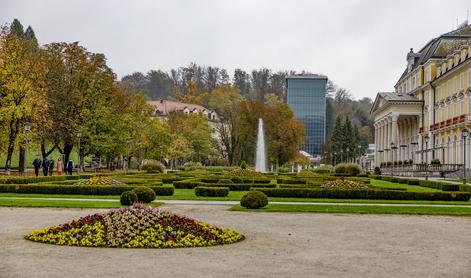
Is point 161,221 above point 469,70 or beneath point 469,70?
beneath

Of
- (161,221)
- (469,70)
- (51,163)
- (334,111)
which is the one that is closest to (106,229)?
(161,221)

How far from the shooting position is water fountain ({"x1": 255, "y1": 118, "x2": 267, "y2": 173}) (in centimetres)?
7238

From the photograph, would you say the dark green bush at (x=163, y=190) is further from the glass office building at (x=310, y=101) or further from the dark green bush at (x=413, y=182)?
the glass office building at (x=310, y=101)

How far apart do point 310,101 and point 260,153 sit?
6650cm

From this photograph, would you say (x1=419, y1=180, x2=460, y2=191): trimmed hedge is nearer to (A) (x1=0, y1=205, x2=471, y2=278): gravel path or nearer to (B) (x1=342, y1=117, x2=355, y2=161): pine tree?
(A) (x1=0, y1=205, x2=471, y2=278): gravel path

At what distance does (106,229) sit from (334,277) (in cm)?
578

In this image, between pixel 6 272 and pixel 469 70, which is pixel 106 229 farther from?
pixel 469 70

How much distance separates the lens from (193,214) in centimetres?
1936

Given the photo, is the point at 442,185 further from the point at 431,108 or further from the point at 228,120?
the point at 228,120

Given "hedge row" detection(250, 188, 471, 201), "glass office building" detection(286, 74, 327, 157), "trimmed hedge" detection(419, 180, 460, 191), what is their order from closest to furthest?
"hedge row" detection(250, 188, 471, 201) < "trimmed hedge" detection(419, 180, 460, 191) < "glass office building" detection(286, 74, 327, 157)

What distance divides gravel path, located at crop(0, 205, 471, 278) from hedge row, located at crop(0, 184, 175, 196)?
1019 cm

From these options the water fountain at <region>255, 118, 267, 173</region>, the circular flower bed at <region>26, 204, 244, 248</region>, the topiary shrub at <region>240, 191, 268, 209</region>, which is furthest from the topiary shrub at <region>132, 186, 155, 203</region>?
the water fountain at <region>255, 118, 267, 173</region>

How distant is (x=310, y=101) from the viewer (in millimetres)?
138250

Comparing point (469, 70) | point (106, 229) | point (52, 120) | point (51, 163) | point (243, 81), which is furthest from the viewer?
point (243, 81)
